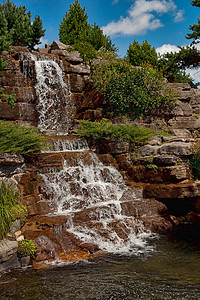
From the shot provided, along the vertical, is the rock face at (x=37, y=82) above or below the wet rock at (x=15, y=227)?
above

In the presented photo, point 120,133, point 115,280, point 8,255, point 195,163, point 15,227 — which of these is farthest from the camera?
point 120,133

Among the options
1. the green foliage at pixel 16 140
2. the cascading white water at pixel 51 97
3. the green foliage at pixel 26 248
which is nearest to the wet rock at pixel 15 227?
the green foliage at pixel 26 248

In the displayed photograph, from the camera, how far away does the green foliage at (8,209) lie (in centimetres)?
598

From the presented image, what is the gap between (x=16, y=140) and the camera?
844 centimetres

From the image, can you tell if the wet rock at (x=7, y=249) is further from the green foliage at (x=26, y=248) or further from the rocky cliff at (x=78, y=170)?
the rocky cliff at (x=78, y=170)

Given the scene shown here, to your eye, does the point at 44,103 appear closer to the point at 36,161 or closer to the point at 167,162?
the point at 36,161

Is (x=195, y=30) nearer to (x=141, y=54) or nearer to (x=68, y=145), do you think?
(x=141, y=54)

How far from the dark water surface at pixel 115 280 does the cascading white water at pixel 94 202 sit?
91 centimetres

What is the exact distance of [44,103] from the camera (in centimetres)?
1363

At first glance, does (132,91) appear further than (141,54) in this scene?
No

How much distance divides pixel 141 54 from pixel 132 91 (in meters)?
8.06

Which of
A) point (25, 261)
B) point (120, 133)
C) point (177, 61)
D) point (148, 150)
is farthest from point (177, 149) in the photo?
point (177, 61)

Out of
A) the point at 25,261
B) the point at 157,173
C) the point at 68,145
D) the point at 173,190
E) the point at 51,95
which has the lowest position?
the point at 25,261

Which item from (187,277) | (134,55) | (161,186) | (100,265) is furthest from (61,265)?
(134,55)
